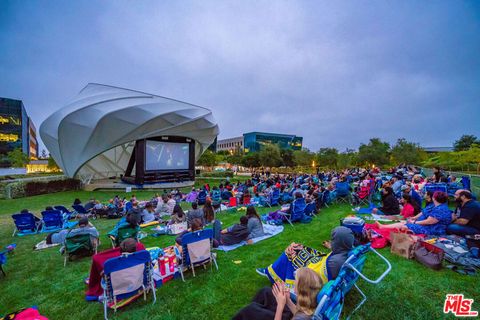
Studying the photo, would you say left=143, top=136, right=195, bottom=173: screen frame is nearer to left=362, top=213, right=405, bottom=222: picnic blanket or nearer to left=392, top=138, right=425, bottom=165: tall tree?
left=362, top=213, right=405, bottom=222: picnic blanket

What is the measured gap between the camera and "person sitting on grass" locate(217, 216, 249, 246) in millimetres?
6270

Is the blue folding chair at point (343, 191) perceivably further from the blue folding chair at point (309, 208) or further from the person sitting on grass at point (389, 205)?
the blue folding chair at point (309, 208)

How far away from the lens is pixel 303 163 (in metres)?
48.4

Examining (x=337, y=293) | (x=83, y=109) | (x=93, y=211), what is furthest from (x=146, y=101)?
(x=337, y=293)

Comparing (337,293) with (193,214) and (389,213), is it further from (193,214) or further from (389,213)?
(389,213)

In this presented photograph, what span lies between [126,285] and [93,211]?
403 inches

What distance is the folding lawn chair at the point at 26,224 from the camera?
26.9ft

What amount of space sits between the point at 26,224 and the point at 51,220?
741mm

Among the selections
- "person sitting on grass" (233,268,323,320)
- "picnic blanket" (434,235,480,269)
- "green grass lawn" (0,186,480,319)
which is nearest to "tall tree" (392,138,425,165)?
"picnic blanket" (434,235,480,269)

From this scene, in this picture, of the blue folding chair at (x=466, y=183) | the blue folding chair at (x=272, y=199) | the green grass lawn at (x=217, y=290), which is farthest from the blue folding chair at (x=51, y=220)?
the blue folding chair at (x=466, y=183)

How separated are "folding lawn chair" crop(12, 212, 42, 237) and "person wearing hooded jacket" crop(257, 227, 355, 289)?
9.59 m

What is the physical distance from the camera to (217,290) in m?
3.96

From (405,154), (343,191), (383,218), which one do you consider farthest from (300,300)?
(405,154)

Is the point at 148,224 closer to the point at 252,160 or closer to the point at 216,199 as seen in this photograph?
the point at 216,199
